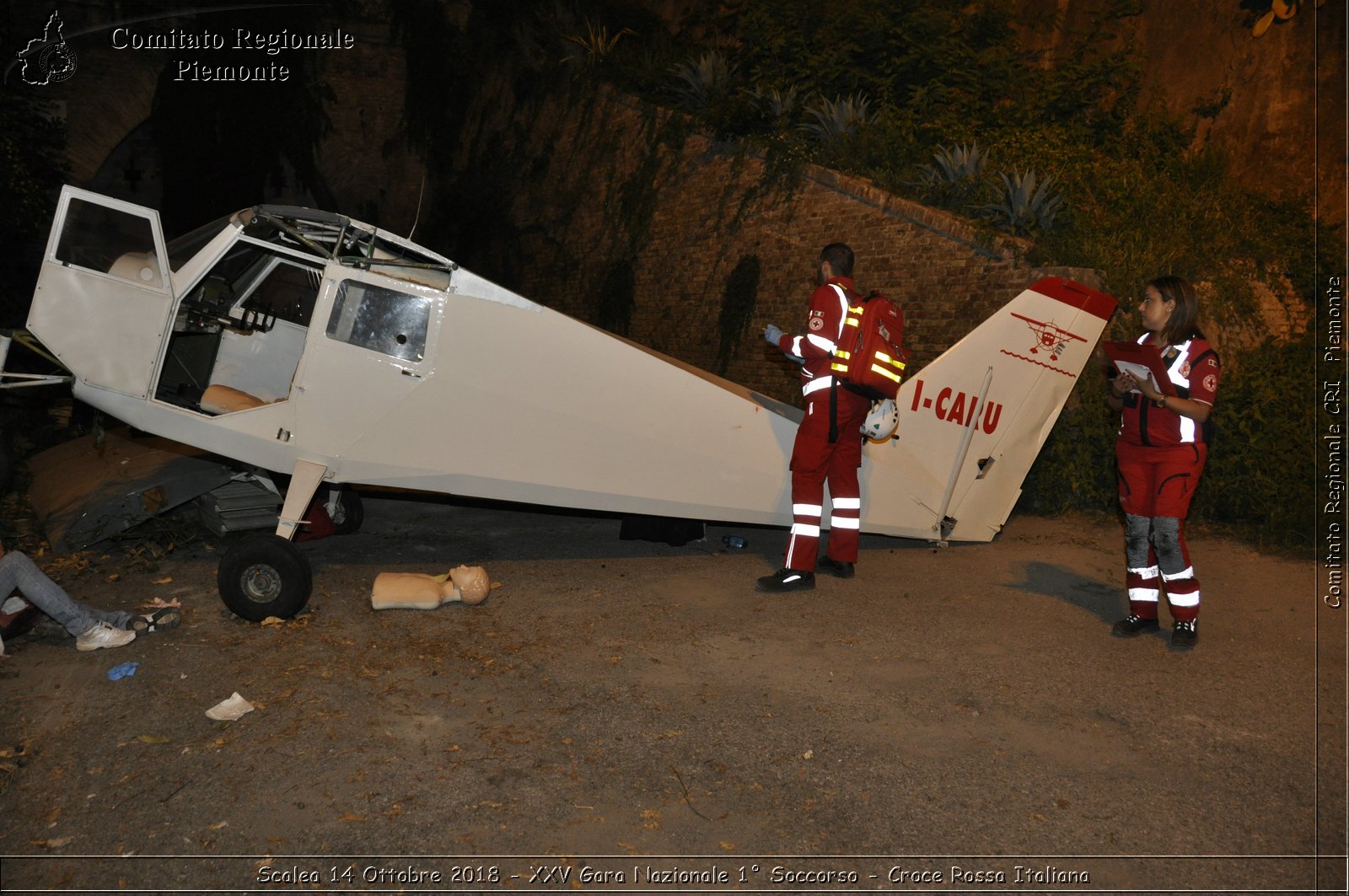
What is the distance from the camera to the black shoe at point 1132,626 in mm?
5105

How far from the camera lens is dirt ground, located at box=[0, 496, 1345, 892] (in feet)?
9.77

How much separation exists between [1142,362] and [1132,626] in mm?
1535

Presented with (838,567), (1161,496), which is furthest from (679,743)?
(1161,496)

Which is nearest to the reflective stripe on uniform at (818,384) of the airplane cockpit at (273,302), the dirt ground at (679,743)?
the dirt ground at (679,743)

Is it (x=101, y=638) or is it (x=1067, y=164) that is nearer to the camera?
(x=101, y=638)

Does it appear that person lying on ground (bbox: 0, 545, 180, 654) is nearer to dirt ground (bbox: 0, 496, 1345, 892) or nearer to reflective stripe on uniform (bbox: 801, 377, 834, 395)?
dirt ground (bbox: 0, 496, 1345, 892)

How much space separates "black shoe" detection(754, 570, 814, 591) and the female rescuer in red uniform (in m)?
1.85

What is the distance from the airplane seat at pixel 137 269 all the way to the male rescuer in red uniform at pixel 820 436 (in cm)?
373

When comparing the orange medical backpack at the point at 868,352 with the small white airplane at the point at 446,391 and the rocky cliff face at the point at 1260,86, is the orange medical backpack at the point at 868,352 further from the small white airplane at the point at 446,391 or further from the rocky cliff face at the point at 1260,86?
the rocky cliff face at the point at 1260,86

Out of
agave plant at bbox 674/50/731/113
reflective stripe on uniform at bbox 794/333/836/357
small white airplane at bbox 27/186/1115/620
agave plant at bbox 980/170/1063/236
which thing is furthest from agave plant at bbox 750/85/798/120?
reflective stripe on uniform at bbox 794/333/836/357

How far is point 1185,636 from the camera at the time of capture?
4922 mm

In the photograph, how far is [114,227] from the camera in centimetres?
525

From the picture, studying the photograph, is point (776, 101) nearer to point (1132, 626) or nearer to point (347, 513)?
point (347, 513)

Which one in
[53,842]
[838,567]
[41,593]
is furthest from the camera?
[838,567]
